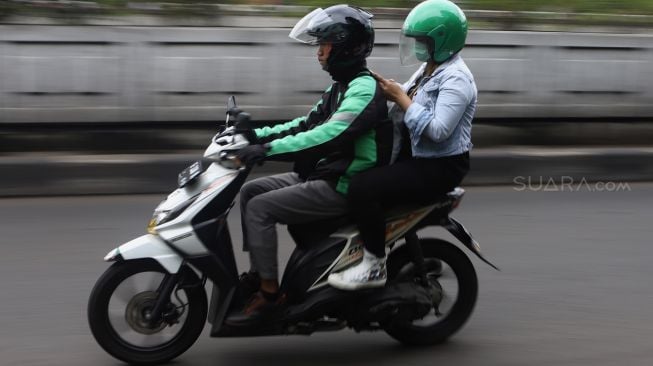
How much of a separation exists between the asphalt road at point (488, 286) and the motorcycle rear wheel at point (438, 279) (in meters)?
0.07

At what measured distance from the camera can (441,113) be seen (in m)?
4.01

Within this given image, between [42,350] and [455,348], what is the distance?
1870 mm

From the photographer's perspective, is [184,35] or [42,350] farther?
[184,35]

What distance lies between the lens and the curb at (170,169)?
741cm

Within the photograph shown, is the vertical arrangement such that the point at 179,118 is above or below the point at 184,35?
below

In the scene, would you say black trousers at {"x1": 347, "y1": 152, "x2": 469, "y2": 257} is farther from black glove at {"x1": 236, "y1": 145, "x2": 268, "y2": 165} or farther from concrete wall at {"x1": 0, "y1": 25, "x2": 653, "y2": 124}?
concrete wall at {"x1": 0, "y1": 25, "x2": 653, "y2": 124}

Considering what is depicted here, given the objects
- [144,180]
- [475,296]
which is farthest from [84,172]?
[475,296]

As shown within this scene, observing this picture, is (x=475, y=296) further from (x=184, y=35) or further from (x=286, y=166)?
(x=184, y=35)

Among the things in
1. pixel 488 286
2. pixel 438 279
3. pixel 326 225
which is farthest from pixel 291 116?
pixel 326 225

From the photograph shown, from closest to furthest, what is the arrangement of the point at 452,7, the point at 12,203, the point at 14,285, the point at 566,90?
the point at 452,7, the point at 14,285, the point at 12,203, the point at 566,90

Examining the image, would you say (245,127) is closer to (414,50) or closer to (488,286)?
(414,50)

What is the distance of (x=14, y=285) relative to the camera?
527 centimetres

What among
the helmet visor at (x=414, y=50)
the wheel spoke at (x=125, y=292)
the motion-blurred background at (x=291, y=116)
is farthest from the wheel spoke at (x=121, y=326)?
the helmet visor at (x=414, y=50)

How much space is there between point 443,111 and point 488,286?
170 centimetres
